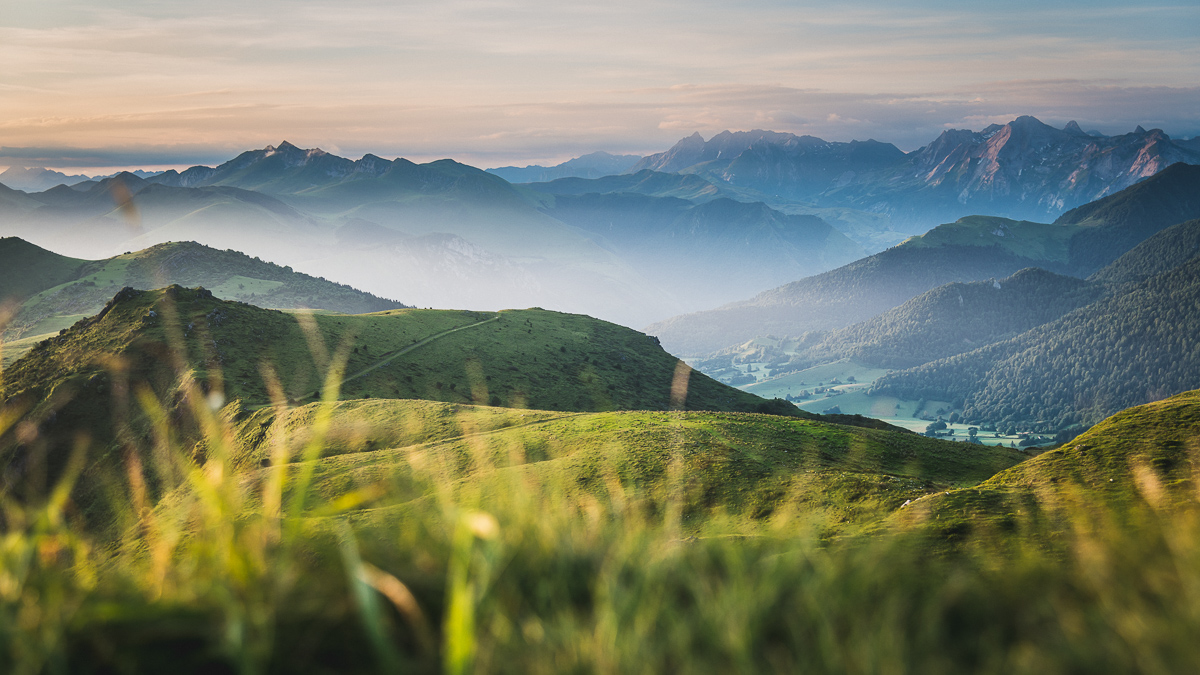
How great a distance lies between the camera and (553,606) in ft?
11.0

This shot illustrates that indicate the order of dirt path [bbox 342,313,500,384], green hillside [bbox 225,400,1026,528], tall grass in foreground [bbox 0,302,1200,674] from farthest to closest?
dirt path [bbox 342,313,500,384] → green hillside [bbox 225,400,1026,528] → tall grass in foreground [bbox 0,302,1200,674]

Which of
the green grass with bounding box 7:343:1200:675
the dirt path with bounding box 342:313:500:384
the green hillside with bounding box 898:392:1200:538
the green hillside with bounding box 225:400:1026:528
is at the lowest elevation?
the dirt path with bounding box 342:313:500:384

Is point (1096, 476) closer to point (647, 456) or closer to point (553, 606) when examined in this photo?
point (647, 456)

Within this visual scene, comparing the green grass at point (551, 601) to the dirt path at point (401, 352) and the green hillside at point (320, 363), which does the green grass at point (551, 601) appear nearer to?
the green hillside at point (320, 363)

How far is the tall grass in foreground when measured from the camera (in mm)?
2807

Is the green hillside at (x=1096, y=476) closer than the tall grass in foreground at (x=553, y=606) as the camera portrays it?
No

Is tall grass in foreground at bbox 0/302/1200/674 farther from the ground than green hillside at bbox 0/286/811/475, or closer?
farther from the ground

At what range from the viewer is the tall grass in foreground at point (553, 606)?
2.81 m

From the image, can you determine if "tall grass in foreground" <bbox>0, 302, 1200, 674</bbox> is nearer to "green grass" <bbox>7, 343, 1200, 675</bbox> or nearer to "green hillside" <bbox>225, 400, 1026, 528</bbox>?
"green grass" <bbox>7, 343, 1200, 675</bbox>

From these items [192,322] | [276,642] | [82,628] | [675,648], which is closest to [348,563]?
[276,642]

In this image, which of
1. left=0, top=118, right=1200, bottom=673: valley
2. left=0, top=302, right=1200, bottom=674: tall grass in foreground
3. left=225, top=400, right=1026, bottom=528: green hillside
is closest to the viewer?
left=0, top=302, right=1200, bottom=674: tall grass in foreground

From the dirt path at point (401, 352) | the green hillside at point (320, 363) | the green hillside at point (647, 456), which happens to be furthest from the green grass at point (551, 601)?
the dirt path at point (401, 352)

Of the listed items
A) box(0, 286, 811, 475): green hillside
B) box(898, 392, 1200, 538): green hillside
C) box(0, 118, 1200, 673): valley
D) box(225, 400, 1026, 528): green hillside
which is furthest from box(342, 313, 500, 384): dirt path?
box(898, 392, 1200, 538): green hillside

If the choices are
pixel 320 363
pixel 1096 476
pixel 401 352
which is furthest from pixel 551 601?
pixel 401 352
